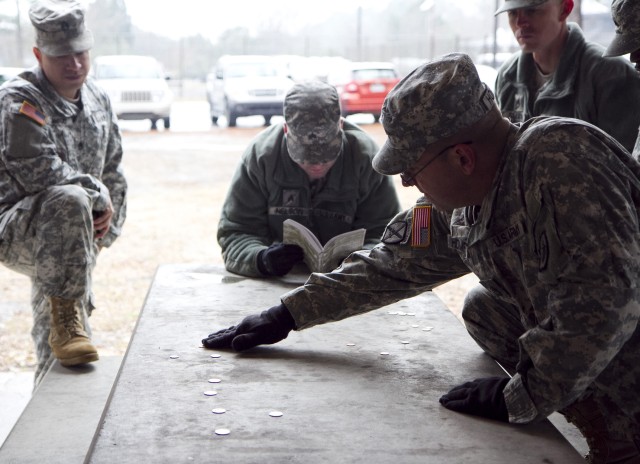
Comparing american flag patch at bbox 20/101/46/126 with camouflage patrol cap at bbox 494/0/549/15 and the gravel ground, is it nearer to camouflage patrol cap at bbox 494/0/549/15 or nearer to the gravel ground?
the gravel ground

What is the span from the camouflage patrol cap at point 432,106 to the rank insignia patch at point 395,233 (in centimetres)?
37

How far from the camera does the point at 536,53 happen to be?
3398mm

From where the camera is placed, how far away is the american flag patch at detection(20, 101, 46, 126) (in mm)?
3330

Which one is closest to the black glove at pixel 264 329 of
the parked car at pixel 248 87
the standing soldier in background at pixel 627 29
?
the standing soldier in background at pixel 627 29

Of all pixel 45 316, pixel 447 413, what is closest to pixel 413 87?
pixel 447 413

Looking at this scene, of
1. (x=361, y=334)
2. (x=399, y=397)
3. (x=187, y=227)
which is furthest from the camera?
(x=187, y=227)

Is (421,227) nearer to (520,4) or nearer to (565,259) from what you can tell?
(565,259)

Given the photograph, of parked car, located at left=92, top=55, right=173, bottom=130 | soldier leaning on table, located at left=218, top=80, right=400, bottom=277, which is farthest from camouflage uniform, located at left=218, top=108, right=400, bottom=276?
parked car, located at left=92, top=55, right=173, bottom=130

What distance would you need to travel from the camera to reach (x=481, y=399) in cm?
186

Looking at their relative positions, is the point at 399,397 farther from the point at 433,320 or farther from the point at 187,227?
the point at 187,227

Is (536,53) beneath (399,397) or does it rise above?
above

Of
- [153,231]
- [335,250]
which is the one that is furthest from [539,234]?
[153,231]

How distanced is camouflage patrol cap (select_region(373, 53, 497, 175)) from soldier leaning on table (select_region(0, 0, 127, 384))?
178 cm

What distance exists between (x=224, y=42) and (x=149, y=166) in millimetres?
5917
